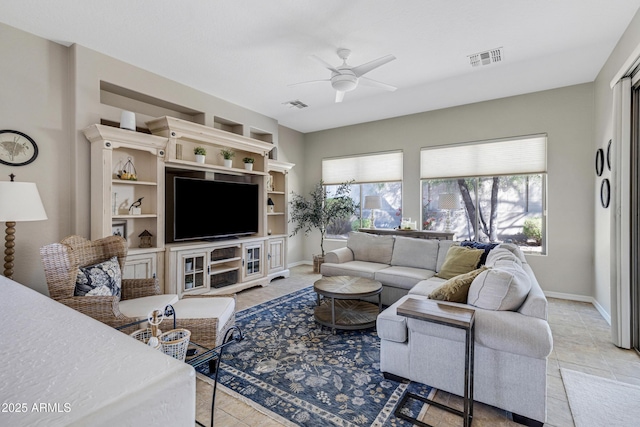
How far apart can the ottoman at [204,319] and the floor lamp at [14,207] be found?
141 cm

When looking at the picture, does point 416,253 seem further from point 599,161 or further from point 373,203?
point 599,161

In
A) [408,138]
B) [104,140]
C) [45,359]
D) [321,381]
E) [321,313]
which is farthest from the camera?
[408,138]

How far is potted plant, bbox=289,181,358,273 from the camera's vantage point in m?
6.29

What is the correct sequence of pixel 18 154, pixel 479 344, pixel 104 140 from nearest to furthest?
pixel 479 344 < pixel 18 154 < pixel 104 140

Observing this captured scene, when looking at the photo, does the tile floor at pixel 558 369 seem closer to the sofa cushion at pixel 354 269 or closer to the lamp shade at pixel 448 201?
the sofa cushion at pixel 354 269

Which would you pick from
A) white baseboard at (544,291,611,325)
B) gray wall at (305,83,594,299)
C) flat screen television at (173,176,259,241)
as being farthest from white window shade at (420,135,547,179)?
flat screen television at (173,176,259,241)

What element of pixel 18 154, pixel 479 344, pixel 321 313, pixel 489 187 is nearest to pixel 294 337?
pixel 321 313

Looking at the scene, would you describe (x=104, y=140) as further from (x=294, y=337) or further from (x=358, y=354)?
(x=358, y=354)

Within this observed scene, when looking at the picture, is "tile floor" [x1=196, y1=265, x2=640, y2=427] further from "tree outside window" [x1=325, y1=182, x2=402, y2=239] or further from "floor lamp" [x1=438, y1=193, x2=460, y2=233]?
"tree outside window" [x1=325, y1=182, x2=402, y2=239]

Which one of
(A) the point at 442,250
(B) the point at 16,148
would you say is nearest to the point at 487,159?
(A) the point at 442,250

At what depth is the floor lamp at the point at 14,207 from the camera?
2.45 metres

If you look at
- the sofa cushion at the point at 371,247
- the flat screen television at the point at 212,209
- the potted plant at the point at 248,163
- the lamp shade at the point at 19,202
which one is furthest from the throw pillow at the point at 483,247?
the lamp shade at the point at 19,202

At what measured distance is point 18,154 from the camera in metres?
2.99

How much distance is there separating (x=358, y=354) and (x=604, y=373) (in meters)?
1.94
